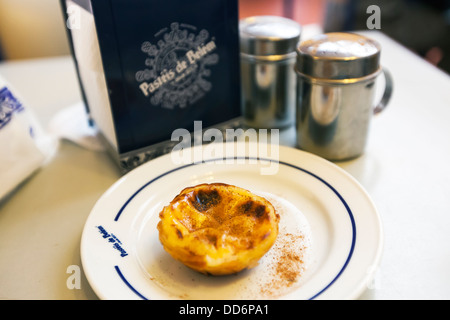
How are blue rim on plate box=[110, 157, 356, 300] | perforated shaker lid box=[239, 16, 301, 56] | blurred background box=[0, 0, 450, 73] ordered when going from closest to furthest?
blue rim on plate box=[110, 157, 356, 300] → perforated shaker lid box=[239, 16, 301, 56] → blurred background box=[0, 0, 450, 73]

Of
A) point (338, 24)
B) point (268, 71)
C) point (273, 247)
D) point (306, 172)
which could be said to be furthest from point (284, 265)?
point (338, 24)

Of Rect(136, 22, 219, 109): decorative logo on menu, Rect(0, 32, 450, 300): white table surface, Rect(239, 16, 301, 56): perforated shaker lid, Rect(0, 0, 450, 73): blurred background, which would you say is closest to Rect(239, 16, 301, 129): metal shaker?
Rect(239, 16, 301, 56): perforated shaker lid

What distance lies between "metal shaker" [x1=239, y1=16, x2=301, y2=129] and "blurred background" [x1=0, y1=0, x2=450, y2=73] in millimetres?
1424

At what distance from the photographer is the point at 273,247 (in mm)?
719

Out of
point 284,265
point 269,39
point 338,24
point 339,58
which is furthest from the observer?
point 338,24

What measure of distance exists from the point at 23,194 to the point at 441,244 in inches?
31.7

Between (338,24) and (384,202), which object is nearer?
(384,202)

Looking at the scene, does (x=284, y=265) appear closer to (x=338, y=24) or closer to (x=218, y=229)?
(x=218, y=229)

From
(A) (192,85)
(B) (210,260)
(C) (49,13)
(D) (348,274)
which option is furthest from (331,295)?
(C) (49,13)

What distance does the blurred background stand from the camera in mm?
2072

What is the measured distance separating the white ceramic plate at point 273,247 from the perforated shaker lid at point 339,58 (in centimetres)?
17

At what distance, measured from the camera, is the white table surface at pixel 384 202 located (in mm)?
685

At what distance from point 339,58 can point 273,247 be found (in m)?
0.37

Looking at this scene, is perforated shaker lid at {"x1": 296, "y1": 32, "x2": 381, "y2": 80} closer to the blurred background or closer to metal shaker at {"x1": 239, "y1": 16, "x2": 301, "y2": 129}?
metal shaker at {"x1": 239, "y1": 16, "x2": 301, "y2": 129}
